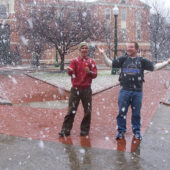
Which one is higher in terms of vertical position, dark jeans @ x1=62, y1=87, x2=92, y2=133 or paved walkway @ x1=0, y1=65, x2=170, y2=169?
dark jeans @ x1=62, y1=87, x2=92, y2=133

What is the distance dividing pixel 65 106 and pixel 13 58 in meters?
35.0

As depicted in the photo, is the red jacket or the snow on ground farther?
the snow on ground

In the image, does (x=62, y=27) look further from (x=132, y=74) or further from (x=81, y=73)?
(x=132, y=74)

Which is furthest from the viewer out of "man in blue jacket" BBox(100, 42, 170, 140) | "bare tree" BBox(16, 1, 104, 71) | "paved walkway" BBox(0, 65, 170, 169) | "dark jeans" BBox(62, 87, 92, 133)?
"bare tree" BBox(16, 1, 104, 71)

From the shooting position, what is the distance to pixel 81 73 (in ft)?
17.6

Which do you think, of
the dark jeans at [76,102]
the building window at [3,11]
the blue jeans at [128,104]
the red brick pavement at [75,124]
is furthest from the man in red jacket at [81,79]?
the building window at [3,11]

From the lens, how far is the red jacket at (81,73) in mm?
5336

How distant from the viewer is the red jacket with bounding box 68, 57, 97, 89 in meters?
5.34

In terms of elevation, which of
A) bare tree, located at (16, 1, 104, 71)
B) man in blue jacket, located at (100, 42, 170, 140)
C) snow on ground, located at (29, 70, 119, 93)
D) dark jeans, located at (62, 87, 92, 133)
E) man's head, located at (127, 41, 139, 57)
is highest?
bare tree, located at (16, 1, 104, 71)

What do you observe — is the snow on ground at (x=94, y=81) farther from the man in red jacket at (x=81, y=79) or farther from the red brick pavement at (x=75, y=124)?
the man in red jacket at (x=81, y=79)

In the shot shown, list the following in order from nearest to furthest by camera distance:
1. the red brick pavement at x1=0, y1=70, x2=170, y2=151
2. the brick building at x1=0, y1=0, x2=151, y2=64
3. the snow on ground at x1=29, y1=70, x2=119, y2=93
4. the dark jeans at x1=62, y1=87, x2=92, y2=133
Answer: the red brick pavement at x1=0, y1=70, x2=170, y2=151
the dark jeans at x1=62, y1=87, x2=92, y2=133
the snow on ground at x1=29, y1=70, x2=119, y2=93
the brick building at x1=0, y1=0, x2=151, y2=64

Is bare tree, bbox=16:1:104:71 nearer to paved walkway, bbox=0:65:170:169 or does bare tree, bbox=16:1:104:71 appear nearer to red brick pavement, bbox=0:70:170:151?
red brick pavement, bbox=0:70:170:151

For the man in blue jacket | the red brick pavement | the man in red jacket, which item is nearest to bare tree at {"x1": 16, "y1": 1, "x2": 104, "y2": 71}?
the red brick pavement

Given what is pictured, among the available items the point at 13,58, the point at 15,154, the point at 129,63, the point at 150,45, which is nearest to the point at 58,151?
the point at 15,154
